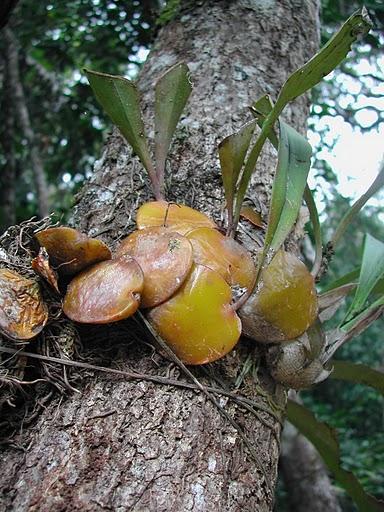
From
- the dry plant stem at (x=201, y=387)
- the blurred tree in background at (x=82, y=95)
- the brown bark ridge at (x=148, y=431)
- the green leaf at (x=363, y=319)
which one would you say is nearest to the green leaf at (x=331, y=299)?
the green leaf at (x=363, y=319)

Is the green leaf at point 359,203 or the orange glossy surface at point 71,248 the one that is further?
the green leaf at point 359,203

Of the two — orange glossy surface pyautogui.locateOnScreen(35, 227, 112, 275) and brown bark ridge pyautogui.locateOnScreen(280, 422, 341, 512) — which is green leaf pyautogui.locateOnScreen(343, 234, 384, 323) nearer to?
orange glossy surface pyautogui.locateOnScreen(35, 227, 112, 275)

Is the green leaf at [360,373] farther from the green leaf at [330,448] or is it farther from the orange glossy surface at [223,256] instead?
the orange glossy surface at [223,256]

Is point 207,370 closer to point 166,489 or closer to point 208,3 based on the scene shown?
point 166,489

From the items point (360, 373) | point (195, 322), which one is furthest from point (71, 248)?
point (360, 373)

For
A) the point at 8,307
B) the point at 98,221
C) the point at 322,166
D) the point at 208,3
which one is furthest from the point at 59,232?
the point at 322,166

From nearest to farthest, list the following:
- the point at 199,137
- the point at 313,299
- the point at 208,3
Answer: the point at 313,299
the point at 199,137
the point at 208,3

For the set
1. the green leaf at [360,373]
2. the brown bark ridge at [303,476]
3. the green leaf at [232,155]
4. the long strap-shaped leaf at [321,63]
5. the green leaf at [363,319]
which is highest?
the long strap-shaped leaf at [321,63]
